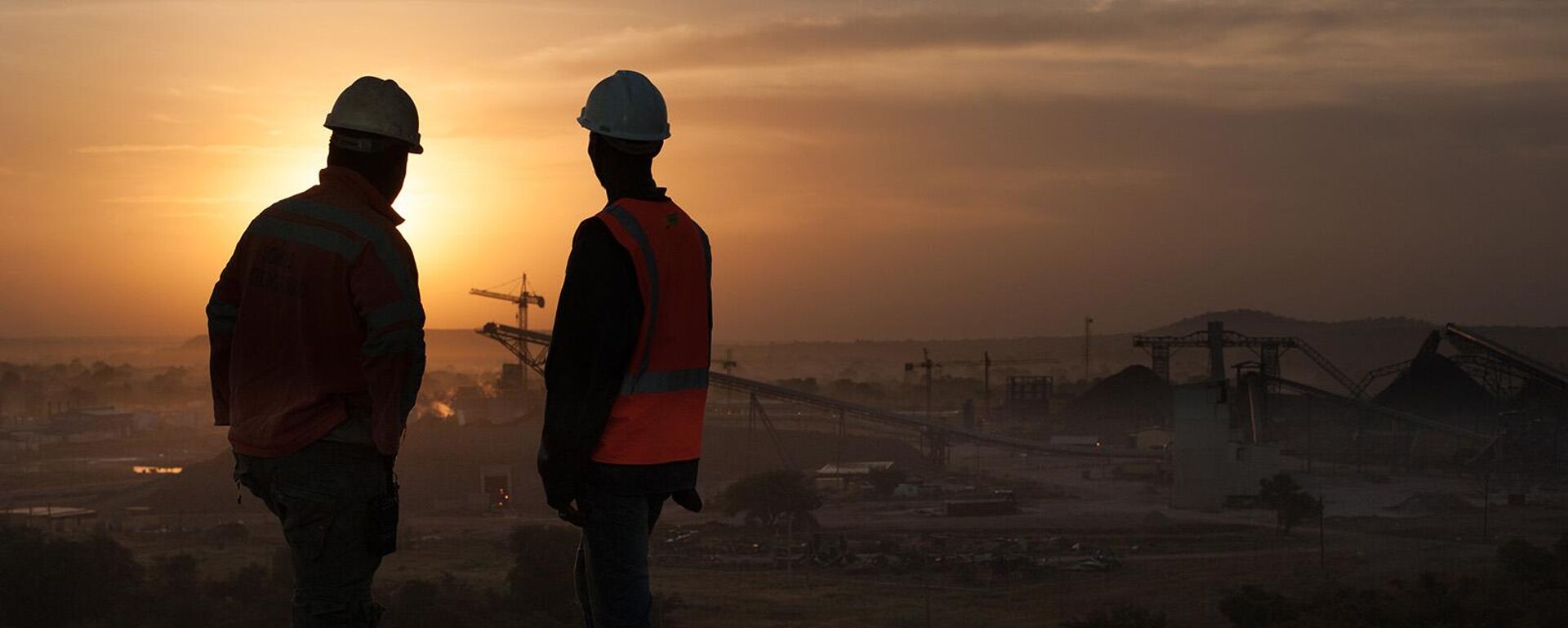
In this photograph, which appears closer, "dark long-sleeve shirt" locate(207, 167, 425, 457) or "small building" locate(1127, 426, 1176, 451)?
"dark long-sleeve shirt" locate(207, 167, 425, 457)

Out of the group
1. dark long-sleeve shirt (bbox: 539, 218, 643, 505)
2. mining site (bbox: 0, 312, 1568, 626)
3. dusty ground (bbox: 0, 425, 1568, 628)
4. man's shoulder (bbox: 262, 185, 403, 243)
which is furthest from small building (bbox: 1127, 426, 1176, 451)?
dark long-sleeve shirt (bbox: 539, 218, 643, 505)

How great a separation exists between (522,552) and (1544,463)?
52.5 metres

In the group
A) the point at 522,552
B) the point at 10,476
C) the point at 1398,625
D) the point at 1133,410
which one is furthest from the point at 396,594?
the point at 1133,410

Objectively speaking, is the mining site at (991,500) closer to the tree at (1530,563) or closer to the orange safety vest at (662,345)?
the tree at (1530,563)

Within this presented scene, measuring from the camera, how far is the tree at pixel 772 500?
60.2 m

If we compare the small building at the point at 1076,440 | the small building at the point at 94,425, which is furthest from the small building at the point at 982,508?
the small building at the point at 94,425

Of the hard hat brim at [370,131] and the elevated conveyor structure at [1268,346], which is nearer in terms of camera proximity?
the hard hat brim at [370,131]

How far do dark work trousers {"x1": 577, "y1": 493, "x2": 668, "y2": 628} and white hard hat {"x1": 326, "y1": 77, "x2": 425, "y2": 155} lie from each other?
135 cm

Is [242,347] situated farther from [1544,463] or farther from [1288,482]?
[1544,463]

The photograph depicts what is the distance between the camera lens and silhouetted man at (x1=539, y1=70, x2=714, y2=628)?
4.46 meters

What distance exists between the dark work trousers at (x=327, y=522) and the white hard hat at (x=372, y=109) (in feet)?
3.21

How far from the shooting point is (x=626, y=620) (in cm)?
457

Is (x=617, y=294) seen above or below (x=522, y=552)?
above

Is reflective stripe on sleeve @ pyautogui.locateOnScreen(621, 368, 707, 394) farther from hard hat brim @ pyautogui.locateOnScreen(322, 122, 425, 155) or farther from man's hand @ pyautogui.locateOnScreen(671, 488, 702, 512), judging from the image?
hard hat brim @ pyautogui.locateOnScreen(322, 122, 425, 155)
